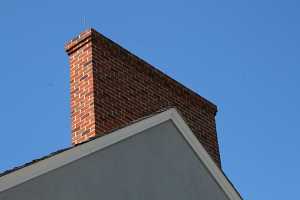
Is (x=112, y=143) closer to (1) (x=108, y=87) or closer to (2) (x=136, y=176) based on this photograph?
(2) (x=136, y=176)

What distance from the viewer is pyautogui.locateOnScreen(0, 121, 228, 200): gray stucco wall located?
33.2 ft

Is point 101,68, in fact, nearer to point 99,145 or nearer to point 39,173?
point 99,145

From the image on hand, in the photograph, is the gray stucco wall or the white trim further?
the gray stucco wall

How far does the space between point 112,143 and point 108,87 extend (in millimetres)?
2749

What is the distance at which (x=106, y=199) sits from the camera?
35.6 ft

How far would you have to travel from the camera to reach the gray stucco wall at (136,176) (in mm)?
10108

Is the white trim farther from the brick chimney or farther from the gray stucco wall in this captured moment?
the brick chimney

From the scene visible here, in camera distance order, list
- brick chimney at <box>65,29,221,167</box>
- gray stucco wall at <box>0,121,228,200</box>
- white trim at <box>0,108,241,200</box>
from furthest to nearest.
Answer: brick chimney at <box>65,29,221,167</box> < gray stucco wall at <box>0,121,228,200</box> < white trim at <box>0,108,241,200</box>

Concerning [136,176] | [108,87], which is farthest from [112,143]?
[108,87]

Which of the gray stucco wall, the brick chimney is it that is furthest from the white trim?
the brick chimney

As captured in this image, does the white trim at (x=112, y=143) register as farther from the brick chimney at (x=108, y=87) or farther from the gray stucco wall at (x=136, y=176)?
the brick chimney at (x=108, y=87)

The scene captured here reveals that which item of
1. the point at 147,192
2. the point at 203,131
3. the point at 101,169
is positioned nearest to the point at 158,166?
the point at 147,192

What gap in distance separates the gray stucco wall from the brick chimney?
1.08m

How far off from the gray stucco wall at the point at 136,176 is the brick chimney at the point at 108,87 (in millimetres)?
1083
